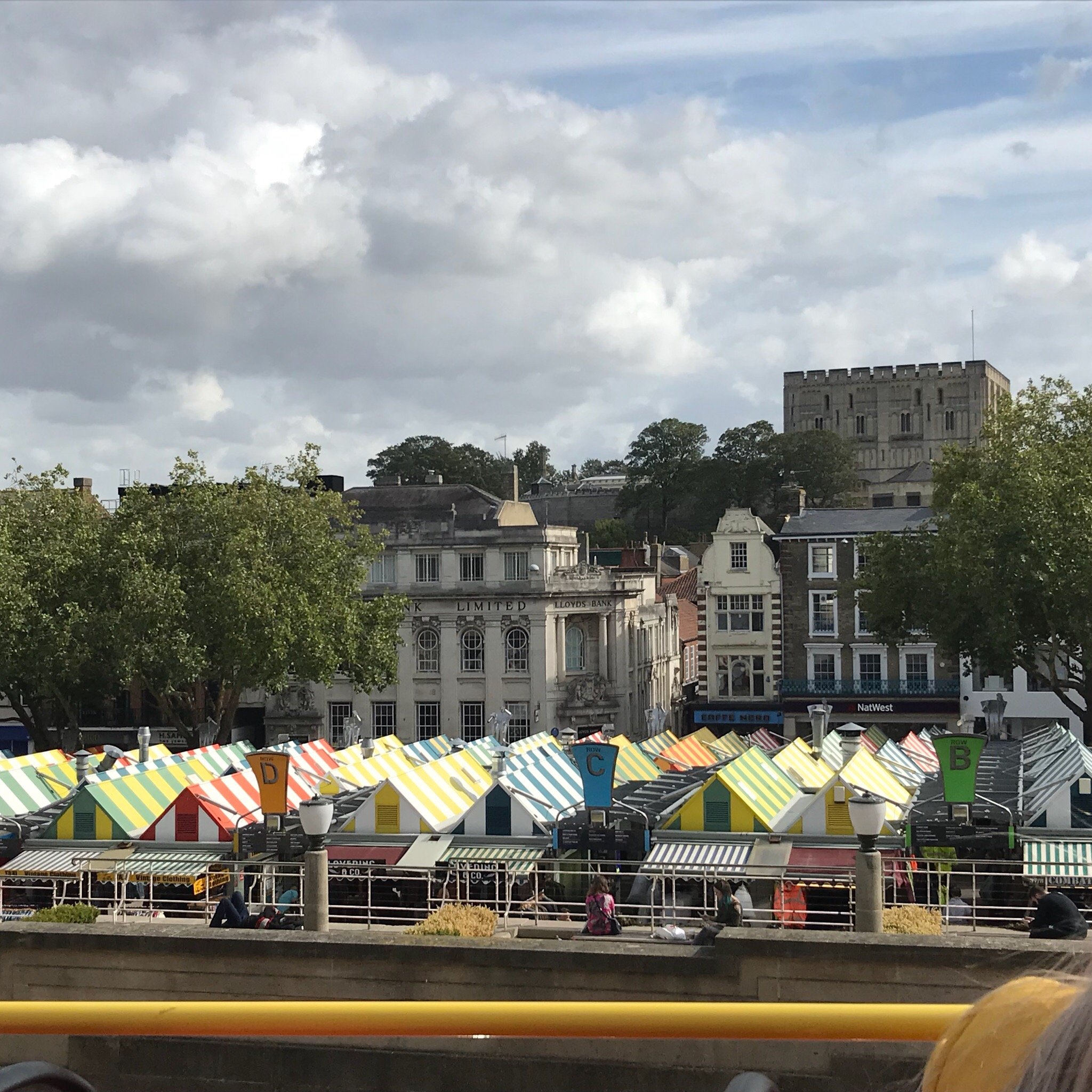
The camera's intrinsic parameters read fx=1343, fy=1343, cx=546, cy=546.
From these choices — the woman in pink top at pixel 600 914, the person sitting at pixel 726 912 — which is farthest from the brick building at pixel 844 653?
the woman in pink top at pixel 600 914

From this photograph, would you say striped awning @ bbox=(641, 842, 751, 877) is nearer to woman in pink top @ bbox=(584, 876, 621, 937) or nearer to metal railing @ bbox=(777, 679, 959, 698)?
woman in pink top @ bbox=(584, 876, 621, 937)

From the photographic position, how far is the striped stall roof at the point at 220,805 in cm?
2195

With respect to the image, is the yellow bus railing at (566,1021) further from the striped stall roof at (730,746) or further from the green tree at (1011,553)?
the green tree at (1011,553)

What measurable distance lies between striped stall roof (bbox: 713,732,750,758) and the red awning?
575 inches

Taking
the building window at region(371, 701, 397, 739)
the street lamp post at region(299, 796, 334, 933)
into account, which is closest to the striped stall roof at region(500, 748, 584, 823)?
the street lamp post at region(299, 796, 334, 933)

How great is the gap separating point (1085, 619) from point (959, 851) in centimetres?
2181

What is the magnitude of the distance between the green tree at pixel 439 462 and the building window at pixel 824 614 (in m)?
52.3

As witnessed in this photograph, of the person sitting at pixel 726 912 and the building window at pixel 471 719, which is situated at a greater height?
the building window at pixel 471 719

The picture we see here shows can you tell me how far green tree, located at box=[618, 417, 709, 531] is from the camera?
107 meters

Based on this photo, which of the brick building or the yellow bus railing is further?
the brick building

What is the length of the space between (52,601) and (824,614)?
31.1 meters

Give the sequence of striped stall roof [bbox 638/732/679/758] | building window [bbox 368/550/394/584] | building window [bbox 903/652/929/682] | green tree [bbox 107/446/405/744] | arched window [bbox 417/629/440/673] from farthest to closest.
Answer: building window [bbox 368/550/394/584]
arched window [bbox 417/629/440/673]
building window [bbox 903/652/929/682]
green tree [bbox 107/446/405/744]
striped stall roof [bbox 638/732/679/758]

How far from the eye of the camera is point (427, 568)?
56.8 metres

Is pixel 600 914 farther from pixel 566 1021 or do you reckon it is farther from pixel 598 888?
pixel 566 1021
